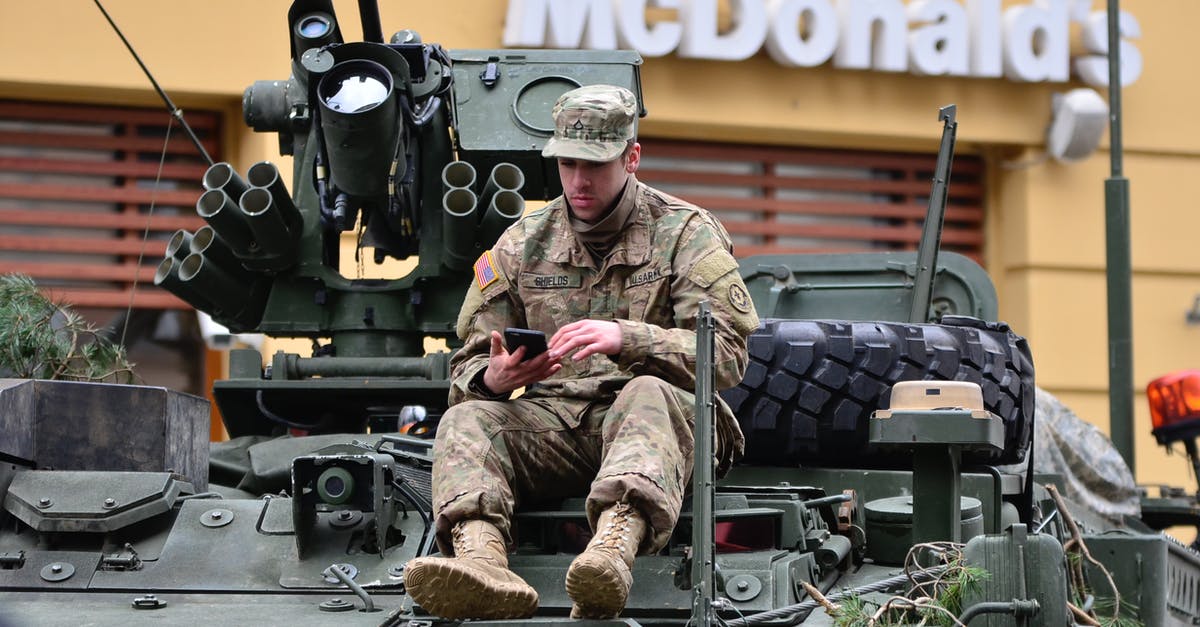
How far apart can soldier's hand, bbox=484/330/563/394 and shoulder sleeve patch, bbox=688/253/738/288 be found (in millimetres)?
421

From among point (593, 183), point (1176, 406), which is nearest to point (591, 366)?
point (593, 183)

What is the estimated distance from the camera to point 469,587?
4000mm

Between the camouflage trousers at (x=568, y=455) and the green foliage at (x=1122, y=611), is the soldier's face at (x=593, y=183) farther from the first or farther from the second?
the green foliage at (x=1122, y=611)

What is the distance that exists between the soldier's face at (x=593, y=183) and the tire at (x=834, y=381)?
43.2 inches

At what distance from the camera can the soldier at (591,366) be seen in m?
4.28

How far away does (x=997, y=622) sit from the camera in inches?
162

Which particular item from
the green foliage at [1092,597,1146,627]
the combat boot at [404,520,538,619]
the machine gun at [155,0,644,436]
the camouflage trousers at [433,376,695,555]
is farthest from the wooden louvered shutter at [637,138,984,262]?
the combat boot at [404,520,538,619]

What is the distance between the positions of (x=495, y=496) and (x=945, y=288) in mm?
3818

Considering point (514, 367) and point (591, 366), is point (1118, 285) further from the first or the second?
point (514, 367)

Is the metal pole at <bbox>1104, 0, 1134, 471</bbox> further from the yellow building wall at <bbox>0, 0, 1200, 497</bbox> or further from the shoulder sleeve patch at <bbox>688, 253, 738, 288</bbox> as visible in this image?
the shoulder sleeve patch at <bbox>688, 253, 738, 288</bbox>

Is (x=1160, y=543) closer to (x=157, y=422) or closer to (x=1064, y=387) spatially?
(x=157, y=422)

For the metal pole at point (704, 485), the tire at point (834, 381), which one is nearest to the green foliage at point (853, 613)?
the metal pole at point (704, 485)

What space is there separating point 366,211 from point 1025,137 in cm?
699

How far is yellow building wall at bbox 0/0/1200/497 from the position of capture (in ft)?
37.5
